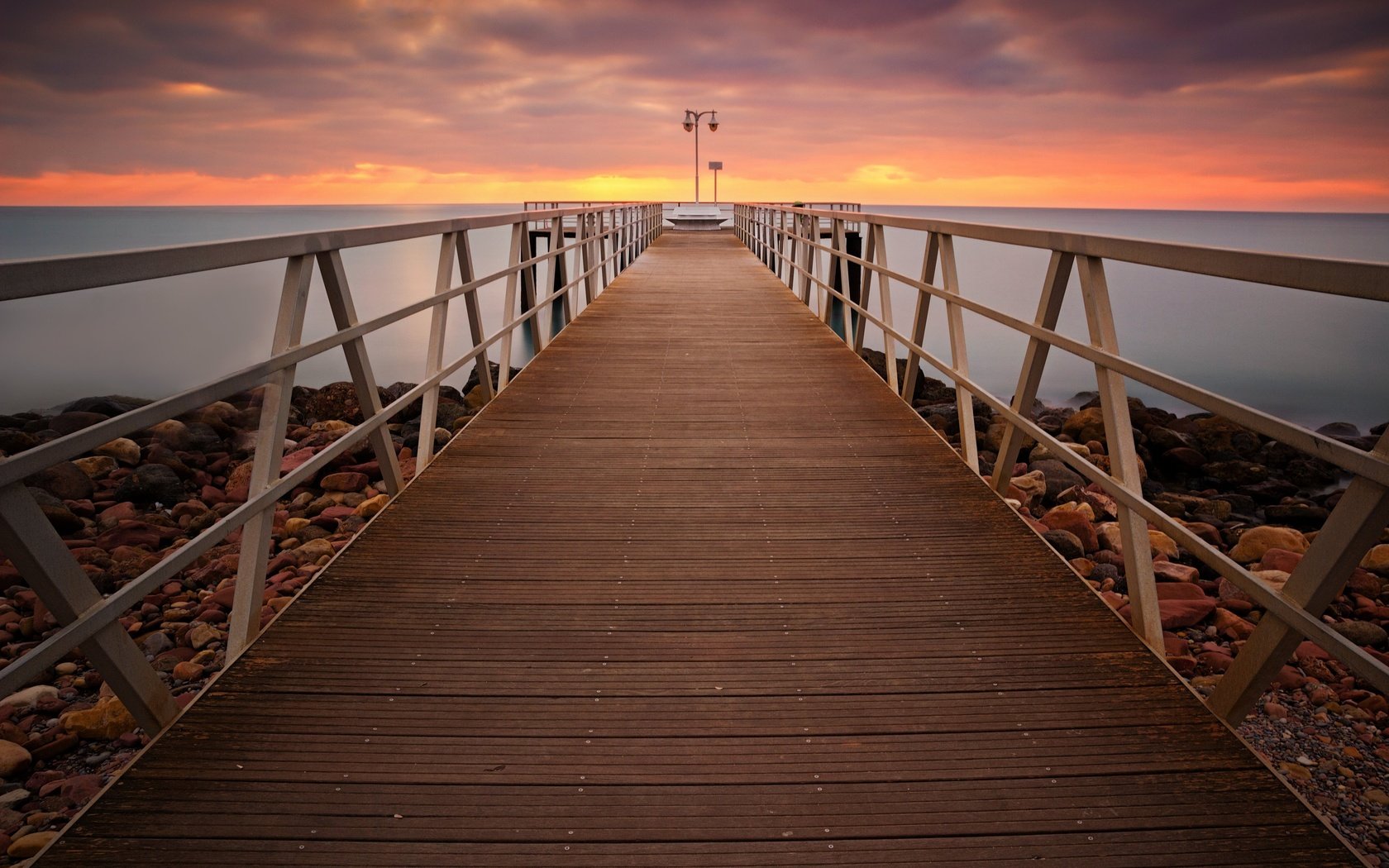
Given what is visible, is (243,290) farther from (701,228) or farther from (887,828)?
(887,828)

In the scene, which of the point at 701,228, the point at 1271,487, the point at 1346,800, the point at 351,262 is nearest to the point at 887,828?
the point at 1346,800

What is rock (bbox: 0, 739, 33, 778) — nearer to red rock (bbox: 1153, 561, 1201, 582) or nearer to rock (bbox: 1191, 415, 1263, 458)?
red rock (bbox: 1153, 561, 1201, 582)

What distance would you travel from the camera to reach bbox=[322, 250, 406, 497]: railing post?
10.1 feet

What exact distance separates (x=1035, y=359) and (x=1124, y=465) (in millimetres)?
921

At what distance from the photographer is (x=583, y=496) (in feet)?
12.4

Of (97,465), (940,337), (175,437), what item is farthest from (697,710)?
(940,337)

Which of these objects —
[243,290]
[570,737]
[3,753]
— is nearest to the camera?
Answer: [570,737]

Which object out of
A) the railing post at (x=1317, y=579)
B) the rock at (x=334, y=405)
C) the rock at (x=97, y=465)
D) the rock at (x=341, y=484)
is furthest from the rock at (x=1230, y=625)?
the rock at (x=334, y=405)

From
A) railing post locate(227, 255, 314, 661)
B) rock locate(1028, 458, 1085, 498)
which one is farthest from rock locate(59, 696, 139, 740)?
rock locate(1028, 458, 1085, 498)

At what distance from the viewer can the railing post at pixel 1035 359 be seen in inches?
126

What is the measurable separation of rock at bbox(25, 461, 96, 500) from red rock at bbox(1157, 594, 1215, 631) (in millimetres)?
8907

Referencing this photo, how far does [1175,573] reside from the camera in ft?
19.0

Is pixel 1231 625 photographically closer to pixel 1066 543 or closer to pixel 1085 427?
pixel 1066 543

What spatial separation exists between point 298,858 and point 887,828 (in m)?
1.20
